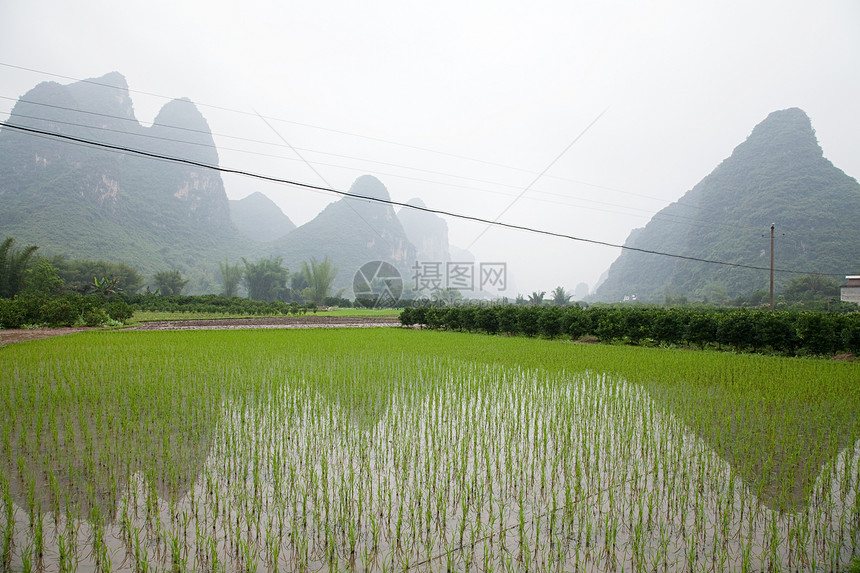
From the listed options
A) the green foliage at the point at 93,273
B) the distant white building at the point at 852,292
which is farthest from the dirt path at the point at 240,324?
the distant white building at the point at 852,292

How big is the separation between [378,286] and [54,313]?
5298 cm

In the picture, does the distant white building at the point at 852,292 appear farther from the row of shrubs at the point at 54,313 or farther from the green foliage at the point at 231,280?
the green foliage at the point at 231,280

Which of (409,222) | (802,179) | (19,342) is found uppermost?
(409,222)

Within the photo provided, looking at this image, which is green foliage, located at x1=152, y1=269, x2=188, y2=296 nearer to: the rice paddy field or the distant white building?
the rice paddy field

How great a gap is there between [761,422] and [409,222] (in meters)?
185

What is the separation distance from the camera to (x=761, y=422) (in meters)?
4.80

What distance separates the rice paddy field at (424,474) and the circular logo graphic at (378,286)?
145 feet

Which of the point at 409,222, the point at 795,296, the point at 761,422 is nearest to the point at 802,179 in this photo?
the point at 795,296

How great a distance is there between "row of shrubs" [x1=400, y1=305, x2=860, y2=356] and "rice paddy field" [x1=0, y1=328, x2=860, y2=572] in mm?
3666

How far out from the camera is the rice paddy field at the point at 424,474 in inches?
92.5

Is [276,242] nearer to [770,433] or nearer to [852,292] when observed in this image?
[852,292]

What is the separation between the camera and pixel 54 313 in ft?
57.3

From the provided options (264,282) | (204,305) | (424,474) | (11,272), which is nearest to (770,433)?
(424,474)

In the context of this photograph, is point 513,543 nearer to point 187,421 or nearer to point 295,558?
point 295,558
